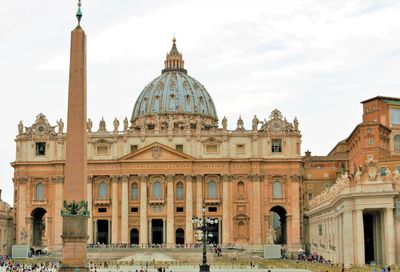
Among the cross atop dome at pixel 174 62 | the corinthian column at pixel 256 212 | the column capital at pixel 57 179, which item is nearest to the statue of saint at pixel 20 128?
the column capital at pixel 57 179

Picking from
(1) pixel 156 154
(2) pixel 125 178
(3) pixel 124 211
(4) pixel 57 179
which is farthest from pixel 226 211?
(4) pixel 57 179

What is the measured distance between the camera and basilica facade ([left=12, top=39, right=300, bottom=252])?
3996 inches

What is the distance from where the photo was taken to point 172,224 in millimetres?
101250

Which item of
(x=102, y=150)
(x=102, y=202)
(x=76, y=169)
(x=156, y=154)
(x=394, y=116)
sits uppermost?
(x=394, y=116)

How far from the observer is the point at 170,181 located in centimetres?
10156

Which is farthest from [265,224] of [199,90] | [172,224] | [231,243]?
[199,90]

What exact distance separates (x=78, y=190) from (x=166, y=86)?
99061mm

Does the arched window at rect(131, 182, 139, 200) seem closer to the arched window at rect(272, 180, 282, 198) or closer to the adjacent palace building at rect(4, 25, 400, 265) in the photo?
the adjacent palace building at rect(4, 25, 400, 265)

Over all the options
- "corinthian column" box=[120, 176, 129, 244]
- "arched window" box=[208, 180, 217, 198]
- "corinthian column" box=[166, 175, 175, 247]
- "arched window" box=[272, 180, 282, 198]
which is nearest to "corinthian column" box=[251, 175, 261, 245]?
"arched window" box=[272, 180, 282, 198]

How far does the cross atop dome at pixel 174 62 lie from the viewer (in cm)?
14088

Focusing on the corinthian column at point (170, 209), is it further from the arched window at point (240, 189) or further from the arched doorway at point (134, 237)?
the arched window at point (240, 189)

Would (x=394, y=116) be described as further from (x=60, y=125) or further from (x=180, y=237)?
(x=60, y=125)

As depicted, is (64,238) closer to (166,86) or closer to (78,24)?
(78,24)

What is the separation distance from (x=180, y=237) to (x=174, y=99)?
33.5m
